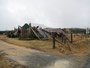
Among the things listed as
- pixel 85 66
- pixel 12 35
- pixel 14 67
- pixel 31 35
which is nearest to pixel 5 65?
pixel 14 67

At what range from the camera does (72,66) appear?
725 cm

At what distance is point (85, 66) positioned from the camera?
7605mm

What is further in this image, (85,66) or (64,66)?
(85,66)

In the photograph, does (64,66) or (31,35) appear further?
(31,35)

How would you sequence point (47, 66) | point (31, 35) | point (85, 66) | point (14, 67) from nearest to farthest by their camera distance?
point (14, 67)
point (47, 66)
point (85, 66)
point (31, 35)

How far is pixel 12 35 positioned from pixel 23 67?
21346mm

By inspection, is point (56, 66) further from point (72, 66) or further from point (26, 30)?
point (26, 30)

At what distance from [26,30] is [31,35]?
1.81m

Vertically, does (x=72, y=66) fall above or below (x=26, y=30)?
below

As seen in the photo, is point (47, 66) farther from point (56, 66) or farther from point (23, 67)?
point (23, 67)

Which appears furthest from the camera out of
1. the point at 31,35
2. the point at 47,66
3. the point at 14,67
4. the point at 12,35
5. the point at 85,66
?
the point at 12,35

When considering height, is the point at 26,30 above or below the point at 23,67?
above

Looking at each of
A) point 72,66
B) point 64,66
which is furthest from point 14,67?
point 72,66

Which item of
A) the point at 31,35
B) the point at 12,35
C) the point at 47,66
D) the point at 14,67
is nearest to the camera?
the point at 14,67
